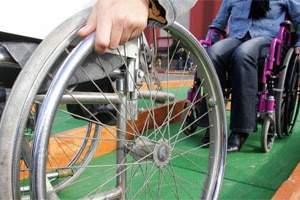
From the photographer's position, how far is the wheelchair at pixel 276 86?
1.52 m

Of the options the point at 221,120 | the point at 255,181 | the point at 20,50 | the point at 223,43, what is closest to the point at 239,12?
the point at 223,43

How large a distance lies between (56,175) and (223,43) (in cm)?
116

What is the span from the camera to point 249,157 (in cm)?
152

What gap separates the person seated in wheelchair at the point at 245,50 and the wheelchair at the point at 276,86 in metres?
0.05

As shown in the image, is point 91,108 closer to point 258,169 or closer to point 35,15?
point 35,15

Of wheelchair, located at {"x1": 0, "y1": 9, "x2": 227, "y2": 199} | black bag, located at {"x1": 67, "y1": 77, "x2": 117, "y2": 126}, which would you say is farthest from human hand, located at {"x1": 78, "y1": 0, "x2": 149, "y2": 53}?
black bag, located at {"x1": 67, "y1": 77, "x2": 117, "y2": 126}

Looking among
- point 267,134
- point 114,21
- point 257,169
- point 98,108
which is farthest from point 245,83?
point 114,21

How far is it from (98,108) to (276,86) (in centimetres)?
114

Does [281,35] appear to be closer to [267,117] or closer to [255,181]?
[267,117]

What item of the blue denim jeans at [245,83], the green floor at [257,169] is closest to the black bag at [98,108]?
the green floor at [257,169]

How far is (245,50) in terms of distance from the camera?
151 cm

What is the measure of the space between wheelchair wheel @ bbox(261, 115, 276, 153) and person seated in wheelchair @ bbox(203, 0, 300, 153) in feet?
0.15

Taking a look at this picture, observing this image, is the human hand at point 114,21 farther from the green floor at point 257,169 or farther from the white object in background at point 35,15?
the green floor at point 257,169

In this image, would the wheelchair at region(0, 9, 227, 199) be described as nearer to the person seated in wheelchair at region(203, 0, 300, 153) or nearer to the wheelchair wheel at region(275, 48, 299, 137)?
the person seated in wheelchair at region(203, 0, 300, 153)
